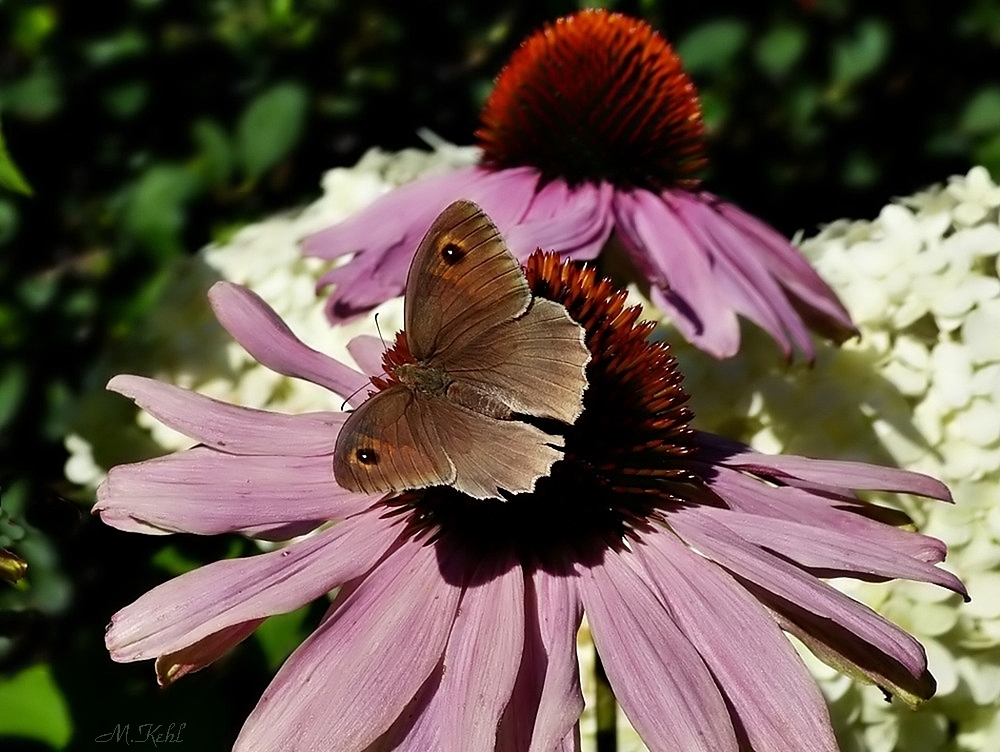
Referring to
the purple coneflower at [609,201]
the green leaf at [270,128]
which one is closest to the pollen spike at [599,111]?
the purple coneflower at [609,201]

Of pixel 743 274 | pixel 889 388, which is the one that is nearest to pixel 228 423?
pixel 743 274

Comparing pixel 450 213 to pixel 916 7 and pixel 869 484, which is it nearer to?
pixel 869 484

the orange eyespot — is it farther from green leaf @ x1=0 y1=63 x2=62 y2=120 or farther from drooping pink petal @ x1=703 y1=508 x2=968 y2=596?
green leaf @ x1=0 y1=63 x2=62 y2=120

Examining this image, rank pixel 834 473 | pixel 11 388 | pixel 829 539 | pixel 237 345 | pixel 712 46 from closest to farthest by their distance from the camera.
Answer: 1. pixel 829 539
2. pixel 834 473
3. pixel 237 345
4. pixel 11 388
5. pixel 712 46

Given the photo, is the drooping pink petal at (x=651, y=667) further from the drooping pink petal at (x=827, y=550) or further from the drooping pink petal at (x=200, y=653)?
the drooping pink petal at (x=200, y=653)

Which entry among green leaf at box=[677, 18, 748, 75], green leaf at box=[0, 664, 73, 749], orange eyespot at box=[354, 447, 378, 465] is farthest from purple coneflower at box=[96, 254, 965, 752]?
green leaf at box=[677, 18, 748, 75]

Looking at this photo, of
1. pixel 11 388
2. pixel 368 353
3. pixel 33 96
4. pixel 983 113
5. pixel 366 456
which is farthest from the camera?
pixel 983 113

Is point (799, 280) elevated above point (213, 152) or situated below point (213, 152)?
above

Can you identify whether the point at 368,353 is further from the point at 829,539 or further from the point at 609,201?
the point at 829,539
